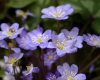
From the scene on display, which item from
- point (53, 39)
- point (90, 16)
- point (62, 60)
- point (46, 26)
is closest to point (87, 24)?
point (90, 16)

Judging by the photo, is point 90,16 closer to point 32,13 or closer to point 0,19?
point 32,13

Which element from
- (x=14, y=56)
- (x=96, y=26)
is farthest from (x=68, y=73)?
(x=96, y=26)

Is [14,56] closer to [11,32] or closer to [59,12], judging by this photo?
[11,32]

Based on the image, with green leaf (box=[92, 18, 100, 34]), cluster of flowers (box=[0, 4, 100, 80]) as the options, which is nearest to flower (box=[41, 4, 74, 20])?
cluster of flowers (box=[0, 4, 100, 80])

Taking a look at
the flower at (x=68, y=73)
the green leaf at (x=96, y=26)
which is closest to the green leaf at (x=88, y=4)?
the green leaf at (x=96, y=26)

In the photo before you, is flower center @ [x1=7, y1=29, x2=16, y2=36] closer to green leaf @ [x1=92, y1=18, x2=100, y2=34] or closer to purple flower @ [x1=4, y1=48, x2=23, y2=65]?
purple flower @ [x1=4, y1=48, x2=23, y2=65]

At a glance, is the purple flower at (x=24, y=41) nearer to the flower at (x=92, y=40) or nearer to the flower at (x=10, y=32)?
the flower at (x=10, y=32)
